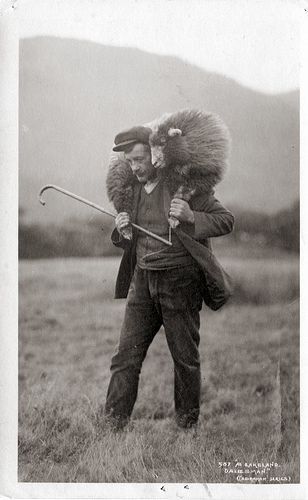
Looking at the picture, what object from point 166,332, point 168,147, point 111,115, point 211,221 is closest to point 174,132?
point 168,147

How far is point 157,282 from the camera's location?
379 centimetres

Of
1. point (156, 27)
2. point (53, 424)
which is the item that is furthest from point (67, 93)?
point (53, 424)

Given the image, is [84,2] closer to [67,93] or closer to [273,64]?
[67,93]

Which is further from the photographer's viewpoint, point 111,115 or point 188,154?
point 111,115

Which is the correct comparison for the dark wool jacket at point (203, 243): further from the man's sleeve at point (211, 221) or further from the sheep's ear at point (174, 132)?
the sheep's ear at point (174, 132)

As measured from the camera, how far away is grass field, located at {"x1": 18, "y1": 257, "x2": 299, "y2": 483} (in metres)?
3.78

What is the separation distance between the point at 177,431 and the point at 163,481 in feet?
0.87

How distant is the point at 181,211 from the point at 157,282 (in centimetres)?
40

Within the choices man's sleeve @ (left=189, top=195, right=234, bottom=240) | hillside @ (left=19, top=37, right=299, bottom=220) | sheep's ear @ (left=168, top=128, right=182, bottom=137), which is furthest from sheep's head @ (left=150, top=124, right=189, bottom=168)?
man's sleeve @ (left=189, top=195, right=234, bottom=240)

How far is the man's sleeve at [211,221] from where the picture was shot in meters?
3.76

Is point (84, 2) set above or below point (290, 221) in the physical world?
above

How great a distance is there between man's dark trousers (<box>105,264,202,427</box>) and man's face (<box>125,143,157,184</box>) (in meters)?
0.49

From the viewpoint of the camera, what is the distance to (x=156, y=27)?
391 cm

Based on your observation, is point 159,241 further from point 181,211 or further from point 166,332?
point 166,332
